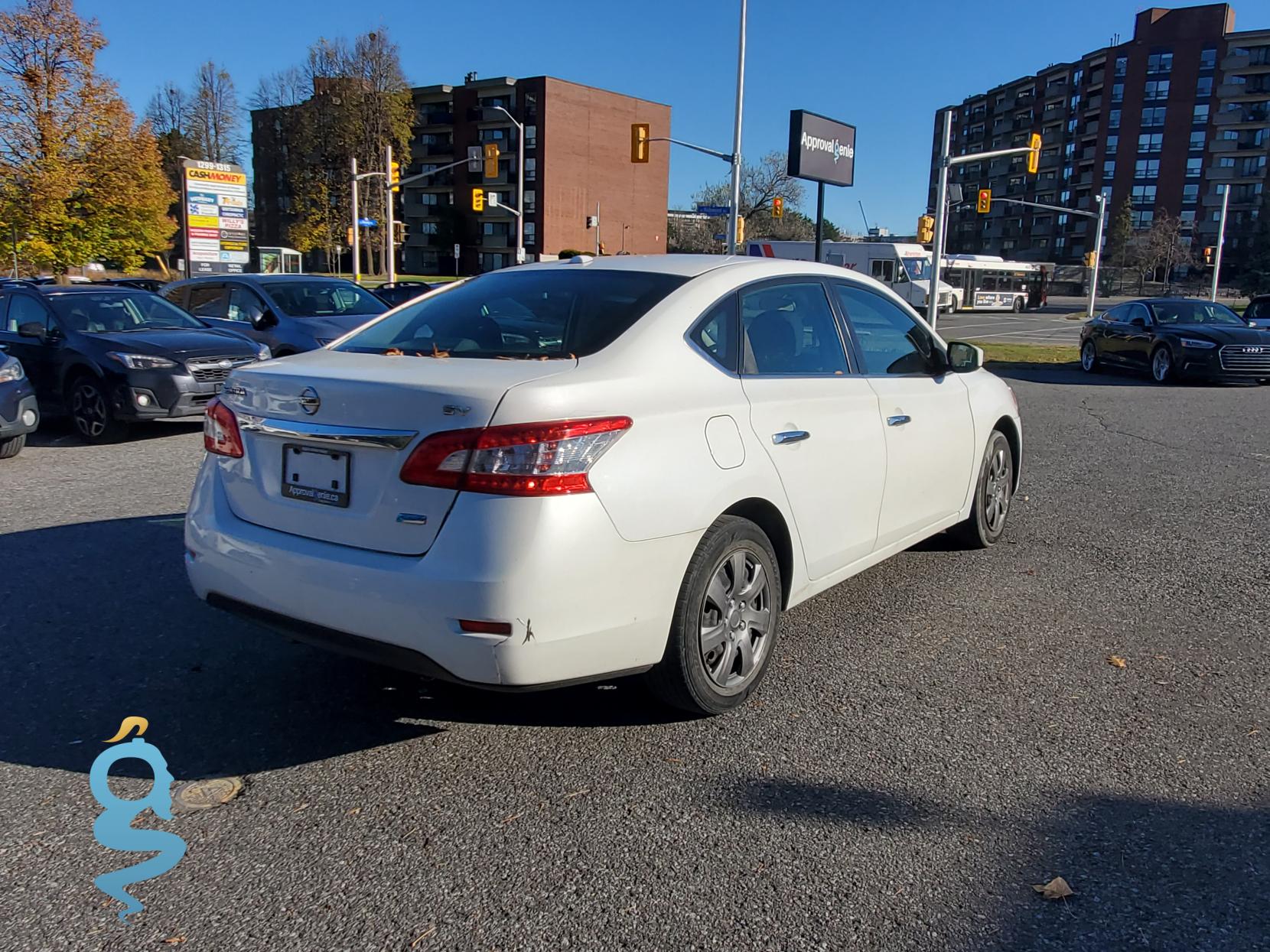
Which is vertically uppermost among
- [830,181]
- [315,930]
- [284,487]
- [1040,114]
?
[1040,114]

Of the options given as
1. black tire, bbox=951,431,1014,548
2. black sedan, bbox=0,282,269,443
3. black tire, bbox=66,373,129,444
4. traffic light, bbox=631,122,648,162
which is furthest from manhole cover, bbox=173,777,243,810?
traffic light, bbox=631,122,648,162

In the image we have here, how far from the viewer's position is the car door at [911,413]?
4.61m

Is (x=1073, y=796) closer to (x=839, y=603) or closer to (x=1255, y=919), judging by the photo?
(x=1255, y=919)

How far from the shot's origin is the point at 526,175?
248 ft

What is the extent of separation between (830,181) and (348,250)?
184 ft

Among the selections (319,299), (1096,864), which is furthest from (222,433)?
(319,299)

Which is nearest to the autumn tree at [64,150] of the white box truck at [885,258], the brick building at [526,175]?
the white box truck at [885,258]

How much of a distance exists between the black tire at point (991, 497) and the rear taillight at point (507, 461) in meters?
3.42

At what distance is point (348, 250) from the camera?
76.9 metres

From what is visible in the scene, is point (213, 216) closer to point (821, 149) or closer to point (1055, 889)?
point (821, 149)

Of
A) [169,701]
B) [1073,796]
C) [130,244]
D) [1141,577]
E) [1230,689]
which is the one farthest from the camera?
→ [130,244]

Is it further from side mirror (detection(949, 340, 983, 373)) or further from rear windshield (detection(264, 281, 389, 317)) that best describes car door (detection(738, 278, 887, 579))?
rear windshield (detection(264, 281, 389, 317))

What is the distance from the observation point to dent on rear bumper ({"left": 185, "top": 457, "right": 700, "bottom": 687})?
114 inches

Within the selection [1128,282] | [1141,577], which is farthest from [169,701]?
[1128,282]
